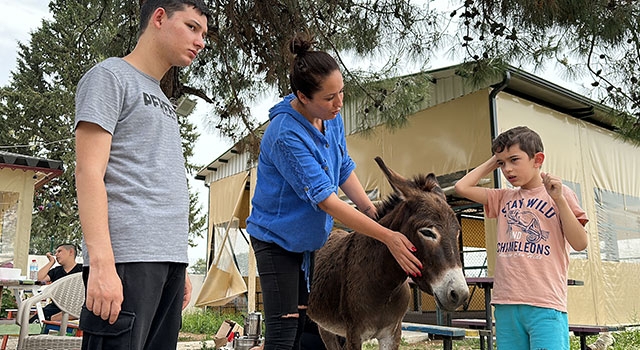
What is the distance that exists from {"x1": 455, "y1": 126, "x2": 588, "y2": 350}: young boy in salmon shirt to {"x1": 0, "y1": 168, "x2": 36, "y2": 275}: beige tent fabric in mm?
11882

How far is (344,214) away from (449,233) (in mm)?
560

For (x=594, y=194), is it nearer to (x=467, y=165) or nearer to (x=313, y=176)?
(x=467, y=165)

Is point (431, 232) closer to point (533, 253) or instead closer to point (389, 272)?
point (389, 272)

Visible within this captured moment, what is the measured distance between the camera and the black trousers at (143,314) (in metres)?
1.46

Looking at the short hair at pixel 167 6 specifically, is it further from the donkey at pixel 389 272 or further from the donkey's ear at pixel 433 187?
the donkey's ear at pixel 433 187

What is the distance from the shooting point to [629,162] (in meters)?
11.5

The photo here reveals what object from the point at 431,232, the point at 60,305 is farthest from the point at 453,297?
the point at 60,305

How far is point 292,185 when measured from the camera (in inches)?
88.7

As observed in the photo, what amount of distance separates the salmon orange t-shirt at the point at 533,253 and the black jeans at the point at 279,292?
1.11m

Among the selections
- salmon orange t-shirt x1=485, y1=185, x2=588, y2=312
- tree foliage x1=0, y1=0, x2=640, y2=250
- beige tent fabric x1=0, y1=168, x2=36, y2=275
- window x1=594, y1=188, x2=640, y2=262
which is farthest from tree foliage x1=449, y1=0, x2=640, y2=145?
beige tent fabric x1=0, y1=168, x2=36, y2=275

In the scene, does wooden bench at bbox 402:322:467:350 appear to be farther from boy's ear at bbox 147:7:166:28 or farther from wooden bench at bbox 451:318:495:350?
boy's ear at bbox 147:7:166:28

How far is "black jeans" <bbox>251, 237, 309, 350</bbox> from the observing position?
2.23 meters

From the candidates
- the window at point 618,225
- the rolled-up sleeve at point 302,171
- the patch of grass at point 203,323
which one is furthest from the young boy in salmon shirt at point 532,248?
the patch of grass at point 203,323

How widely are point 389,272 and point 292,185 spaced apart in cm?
80
